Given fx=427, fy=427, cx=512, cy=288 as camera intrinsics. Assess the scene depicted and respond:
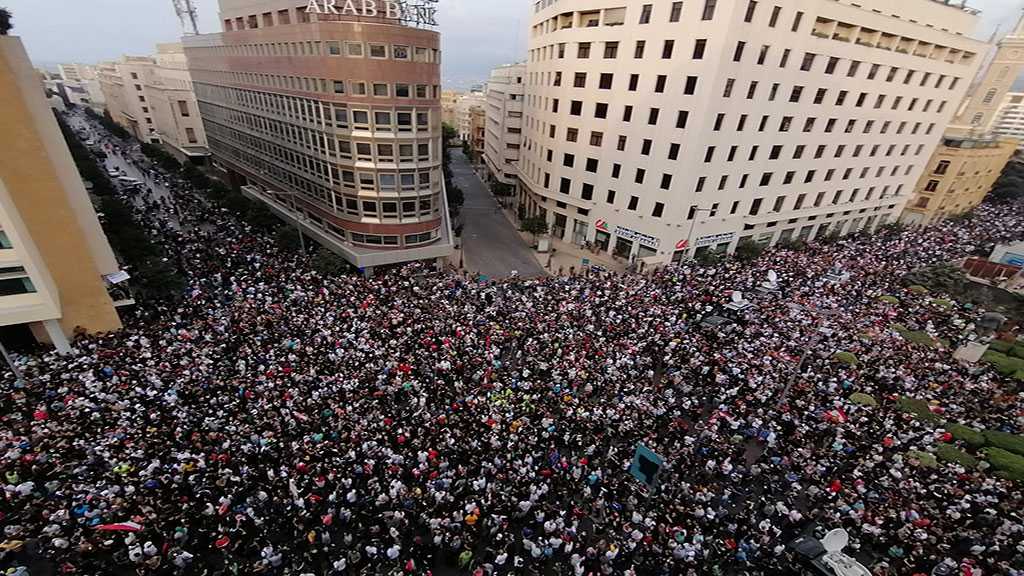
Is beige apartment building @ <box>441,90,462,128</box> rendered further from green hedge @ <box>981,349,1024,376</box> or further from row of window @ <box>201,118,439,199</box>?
green hedge @ <box>981,349,1024,376</box>

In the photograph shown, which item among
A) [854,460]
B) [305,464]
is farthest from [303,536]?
[854,460]

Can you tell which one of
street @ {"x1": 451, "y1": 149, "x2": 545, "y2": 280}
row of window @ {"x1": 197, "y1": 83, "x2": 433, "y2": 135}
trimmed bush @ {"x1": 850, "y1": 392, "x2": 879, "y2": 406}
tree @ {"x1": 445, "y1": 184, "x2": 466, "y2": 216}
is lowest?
street @ {"x1": 451, "y1": 149, "x2": 545, "y2": 280}

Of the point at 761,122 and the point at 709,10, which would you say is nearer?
the point at 709,10

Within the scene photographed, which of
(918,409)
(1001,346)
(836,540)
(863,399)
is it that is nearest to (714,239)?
(1001,346)

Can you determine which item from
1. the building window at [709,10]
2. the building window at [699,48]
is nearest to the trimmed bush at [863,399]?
the building window at [699,48]

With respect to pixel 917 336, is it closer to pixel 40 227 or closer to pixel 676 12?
pixel 676 12

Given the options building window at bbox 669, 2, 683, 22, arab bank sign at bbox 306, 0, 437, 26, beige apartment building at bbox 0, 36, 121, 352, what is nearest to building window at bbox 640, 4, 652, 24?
building window at bbox 669, 2, 683, 22
